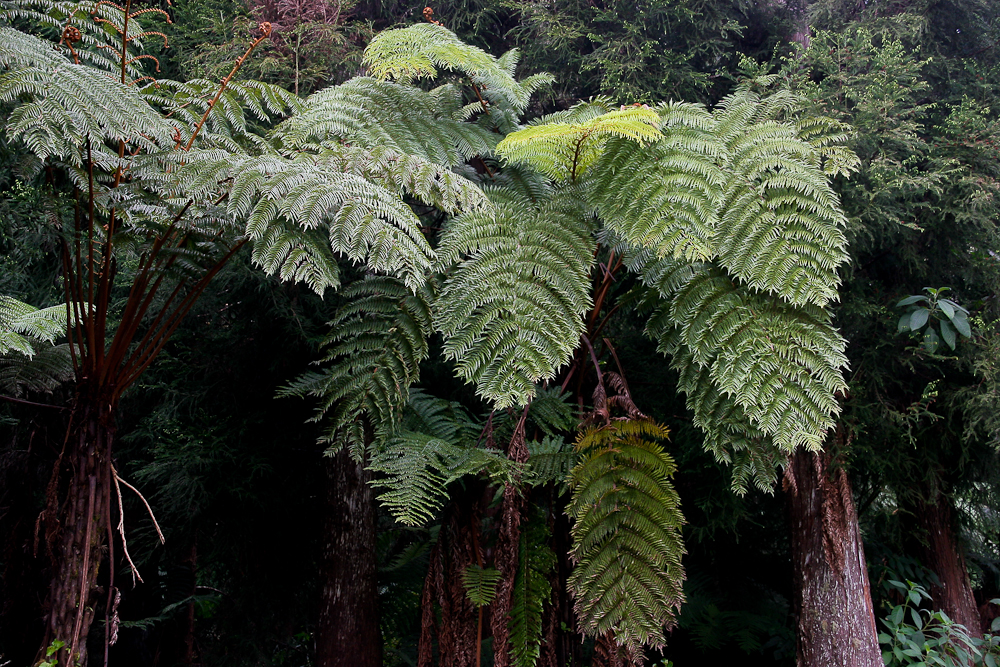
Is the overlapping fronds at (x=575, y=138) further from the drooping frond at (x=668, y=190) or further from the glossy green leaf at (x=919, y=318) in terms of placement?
the glossy green leaf at (x=919, y=318)

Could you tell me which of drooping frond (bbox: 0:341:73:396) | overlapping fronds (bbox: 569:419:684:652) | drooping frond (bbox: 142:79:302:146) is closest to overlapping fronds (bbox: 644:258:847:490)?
overlapping fronds (bbox: 569:419:684:652)

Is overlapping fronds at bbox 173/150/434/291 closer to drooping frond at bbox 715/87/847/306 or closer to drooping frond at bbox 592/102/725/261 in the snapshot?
drooping frond at bbox 592/102/725/261

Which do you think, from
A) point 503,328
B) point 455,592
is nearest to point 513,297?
point 503,328

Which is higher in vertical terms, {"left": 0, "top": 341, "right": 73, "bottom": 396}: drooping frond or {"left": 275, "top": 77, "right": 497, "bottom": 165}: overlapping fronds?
{"left": 275, "top": 77, "right": 497, "bottom": 165}: overlapping fronds

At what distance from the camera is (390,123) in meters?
2.28

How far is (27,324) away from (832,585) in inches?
138

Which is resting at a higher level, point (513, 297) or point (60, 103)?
point (60, 103)

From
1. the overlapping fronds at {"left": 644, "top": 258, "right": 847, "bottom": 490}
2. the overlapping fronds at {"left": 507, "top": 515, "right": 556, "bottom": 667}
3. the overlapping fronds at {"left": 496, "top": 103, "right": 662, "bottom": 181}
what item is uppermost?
the overlapping fronds at {"left": 496, "top": 103, "right": 662, "bottom": 181}

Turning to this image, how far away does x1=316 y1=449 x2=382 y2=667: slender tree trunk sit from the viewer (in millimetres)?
2824

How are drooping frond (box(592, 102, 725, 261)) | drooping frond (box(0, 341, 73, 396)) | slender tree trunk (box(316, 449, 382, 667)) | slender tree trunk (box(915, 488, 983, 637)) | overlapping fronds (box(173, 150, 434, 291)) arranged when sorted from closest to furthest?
overlapping fronds (box(173, 150, 434, 291)), drooping frond (box(592, 102, 725, 261)), drooping frond (box(0, 341, 73, 396)), slender tree trunk (box(316, 449, 382, 667)), slender tree trunk (box(915, 488, 983, 637))

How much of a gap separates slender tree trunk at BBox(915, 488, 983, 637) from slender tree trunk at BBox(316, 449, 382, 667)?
2949mm

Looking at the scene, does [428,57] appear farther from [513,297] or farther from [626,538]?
[626,538]

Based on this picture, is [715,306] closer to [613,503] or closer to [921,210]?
[613,503]

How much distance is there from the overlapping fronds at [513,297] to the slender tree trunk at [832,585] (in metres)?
1.47
